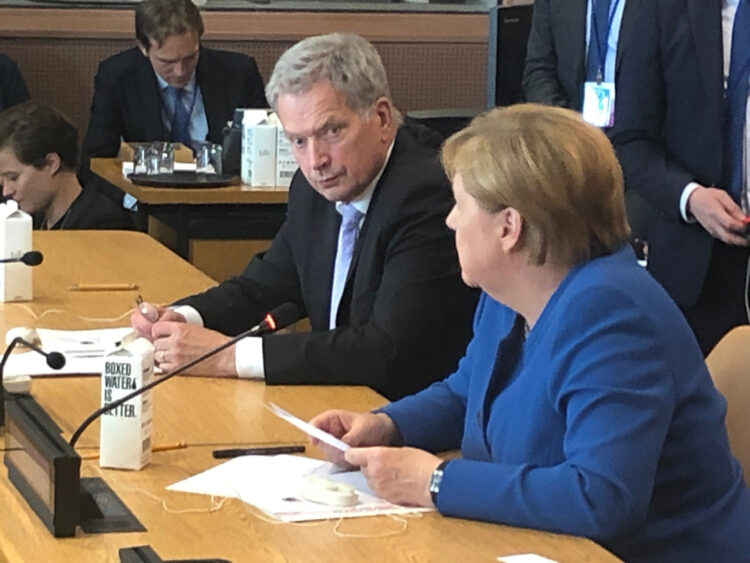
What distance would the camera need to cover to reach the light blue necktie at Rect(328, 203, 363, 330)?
297cm

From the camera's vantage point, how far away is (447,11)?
7.57 m

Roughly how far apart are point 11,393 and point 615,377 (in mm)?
1018

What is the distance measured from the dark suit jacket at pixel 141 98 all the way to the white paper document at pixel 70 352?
138 inches

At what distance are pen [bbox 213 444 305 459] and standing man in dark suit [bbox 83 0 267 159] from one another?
423cm

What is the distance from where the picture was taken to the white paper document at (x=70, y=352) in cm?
260

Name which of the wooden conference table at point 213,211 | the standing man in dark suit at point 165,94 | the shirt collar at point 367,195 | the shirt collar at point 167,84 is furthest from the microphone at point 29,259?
the shirt collar at point 167,84

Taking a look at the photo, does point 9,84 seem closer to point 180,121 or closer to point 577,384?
point 180,121

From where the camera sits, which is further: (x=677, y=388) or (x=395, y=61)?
(x=395, y=61)

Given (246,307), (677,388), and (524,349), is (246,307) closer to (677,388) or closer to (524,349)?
(524,349)

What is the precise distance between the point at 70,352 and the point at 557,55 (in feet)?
8.71

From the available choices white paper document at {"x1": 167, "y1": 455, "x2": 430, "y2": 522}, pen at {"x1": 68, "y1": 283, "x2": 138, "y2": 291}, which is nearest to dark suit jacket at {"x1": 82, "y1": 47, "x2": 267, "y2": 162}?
pen at {"x1": 68, "y1": 283, "x2": 138, "y2": 291}

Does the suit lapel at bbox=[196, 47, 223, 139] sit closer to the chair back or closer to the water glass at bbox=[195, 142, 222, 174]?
the water glass at bbox=[195, 142, 222, 174]

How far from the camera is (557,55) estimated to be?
16.1 ft

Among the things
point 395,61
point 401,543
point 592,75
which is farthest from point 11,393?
point 395,61
